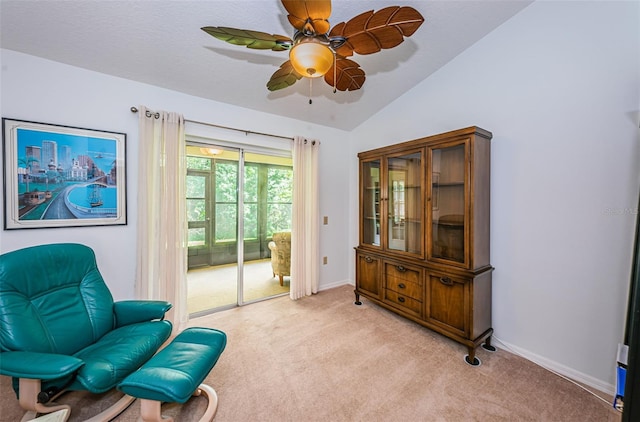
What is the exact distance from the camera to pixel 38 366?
1223 mm

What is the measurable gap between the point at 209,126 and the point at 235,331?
89.1 inches

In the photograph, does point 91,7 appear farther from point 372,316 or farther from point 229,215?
point 372,316

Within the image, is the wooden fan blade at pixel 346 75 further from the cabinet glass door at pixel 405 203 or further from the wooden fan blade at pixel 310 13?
the cabinet glass door at pixel 405 203

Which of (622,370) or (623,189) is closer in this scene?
(622,370)

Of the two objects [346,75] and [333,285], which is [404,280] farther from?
[346,75]

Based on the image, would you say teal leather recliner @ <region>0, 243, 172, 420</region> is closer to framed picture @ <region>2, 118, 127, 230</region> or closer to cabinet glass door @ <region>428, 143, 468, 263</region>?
framed picture @ <region>2, 118, 127, 230</region>

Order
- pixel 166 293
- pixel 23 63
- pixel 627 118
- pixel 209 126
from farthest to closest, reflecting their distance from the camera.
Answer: pixel 209 126 < pixel 166 293 < pixel 23 63 < pixel 627 118

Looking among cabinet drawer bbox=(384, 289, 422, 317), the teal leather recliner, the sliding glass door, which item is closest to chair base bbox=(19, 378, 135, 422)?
the teal leather recliner

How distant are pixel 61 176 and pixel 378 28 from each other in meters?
2.74

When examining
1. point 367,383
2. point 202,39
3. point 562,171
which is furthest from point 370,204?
point 202,39

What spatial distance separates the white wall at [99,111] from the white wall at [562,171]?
2556mm

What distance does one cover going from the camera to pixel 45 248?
176 centimetres

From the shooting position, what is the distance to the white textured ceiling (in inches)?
69.0

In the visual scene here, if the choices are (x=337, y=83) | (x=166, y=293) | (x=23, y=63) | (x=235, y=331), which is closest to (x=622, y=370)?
(x=337, y=83)
